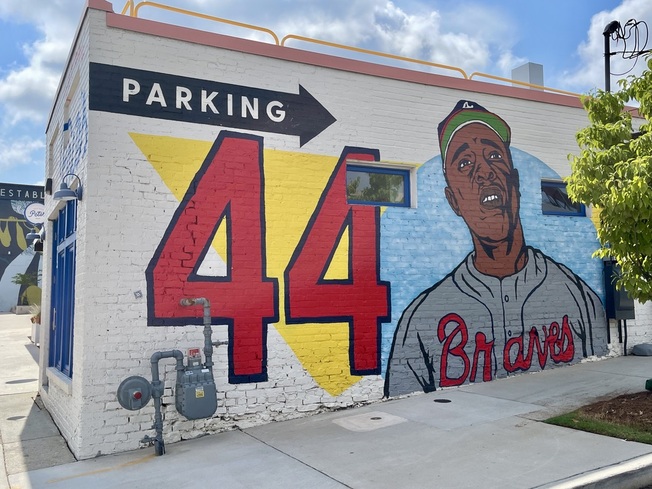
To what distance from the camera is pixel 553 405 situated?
7.29m

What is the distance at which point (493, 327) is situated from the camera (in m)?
8.90

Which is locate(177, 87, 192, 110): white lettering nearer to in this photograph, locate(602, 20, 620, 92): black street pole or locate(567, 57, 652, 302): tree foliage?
locate(567, 57, 652, 302): tree foliage

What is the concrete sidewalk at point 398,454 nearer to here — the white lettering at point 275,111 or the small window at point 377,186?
the small window at point 377,186

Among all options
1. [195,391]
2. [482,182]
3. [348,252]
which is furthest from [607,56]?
[195,391]

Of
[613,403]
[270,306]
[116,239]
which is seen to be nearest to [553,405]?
[613,403]

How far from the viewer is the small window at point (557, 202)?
32.2 ft

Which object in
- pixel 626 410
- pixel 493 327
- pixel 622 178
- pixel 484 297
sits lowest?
pixel 626 410

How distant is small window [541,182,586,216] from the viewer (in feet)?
32.2

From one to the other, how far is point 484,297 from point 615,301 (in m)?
2.85

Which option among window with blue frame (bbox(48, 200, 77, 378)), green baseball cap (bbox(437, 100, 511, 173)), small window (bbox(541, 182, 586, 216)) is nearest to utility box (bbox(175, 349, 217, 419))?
window with blue frame (bbox(48, 200, 77, 378))

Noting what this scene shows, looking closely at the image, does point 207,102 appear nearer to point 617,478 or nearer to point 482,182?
point 482,182

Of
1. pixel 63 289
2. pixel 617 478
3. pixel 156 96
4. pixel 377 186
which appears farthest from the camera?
pixel 63 289

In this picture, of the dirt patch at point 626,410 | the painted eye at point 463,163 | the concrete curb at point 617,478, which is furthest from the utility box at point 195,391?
the painted eye at point 463,163

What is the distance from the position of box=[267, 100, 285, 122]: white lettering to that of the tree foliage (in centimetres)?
375
